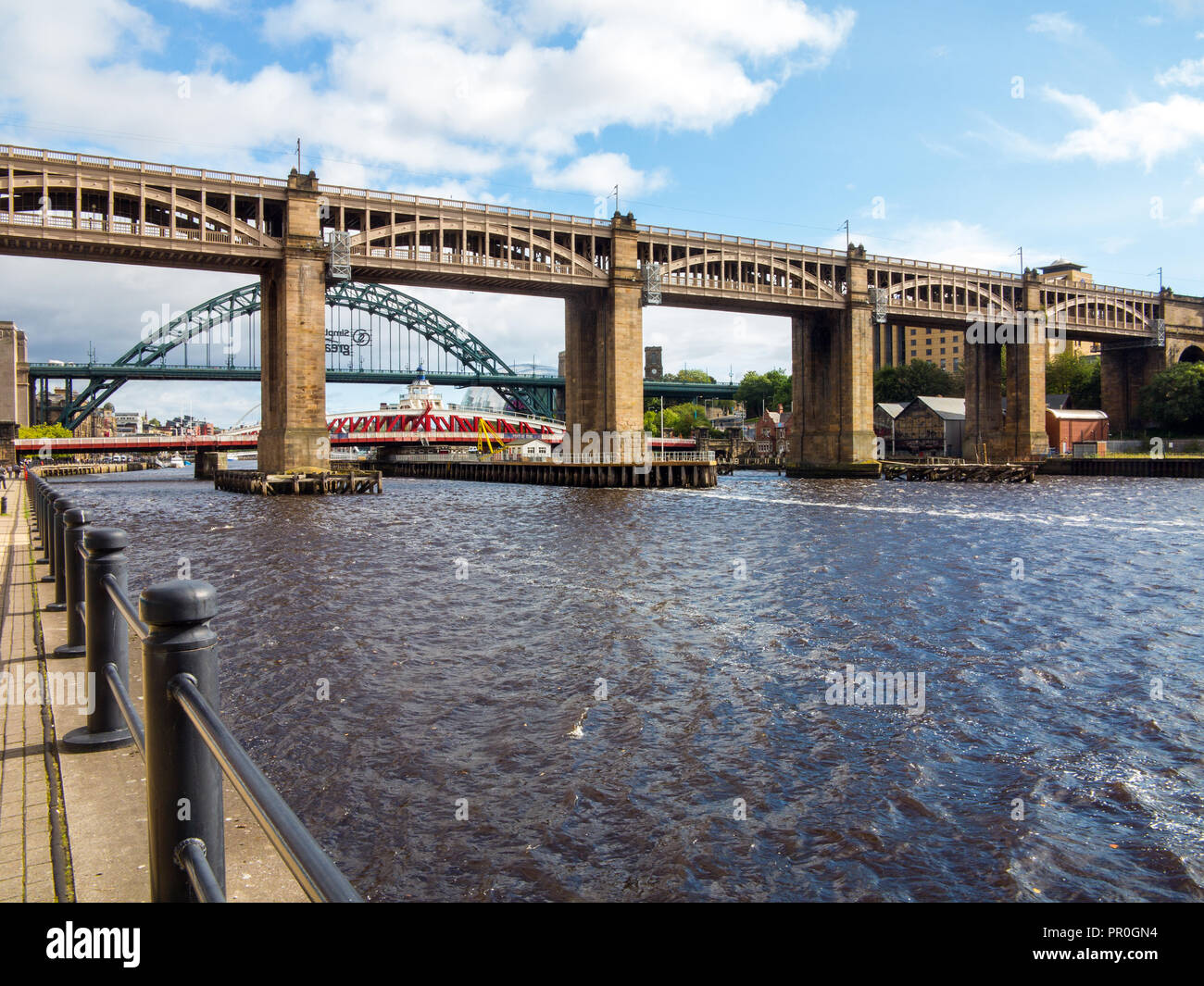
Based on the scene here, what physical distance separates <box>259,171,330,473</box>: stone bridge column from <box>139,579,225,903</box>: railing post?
2400 inches

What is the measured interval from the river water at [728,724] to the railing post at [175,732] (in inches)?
117

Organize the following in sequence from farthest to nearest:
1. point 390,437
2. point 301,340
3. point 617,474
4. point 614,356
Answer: point 390,437
point 614,356
point 617,474
point 301,340

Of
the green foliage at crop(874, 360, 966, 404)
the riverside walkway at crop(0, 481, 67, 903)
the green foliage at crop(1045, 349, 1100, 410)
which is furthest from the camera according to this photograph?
the green foliage at crop(874, 360, 966, 404)

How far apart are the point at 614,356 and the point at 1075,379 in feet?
323

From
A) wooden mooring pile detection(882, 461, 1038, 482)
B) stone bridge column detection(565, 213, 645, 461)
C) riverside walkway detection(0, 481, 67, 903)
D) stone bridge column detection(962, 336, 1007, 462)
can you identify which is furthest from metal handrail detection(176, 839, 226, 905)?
stone bridge column detection(962, 336, 1007, 462)

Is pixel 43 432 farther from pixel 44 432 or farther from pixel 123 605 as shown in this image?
pixel 123 605

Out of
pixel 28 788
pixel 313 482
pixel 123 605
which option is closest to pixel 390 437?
pixel 313 482

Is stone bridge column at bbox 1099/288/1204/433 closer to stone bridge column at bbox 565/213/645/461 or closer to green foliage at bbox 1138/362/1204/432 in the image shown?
green foliage at bbox 1138/362/1204/432

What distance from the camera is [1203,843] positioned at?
22.8 feet

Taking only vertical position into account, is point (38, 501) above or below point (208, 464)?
below

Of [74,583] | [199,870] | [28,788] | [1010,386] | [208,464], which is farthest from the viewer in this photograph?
[208,464]

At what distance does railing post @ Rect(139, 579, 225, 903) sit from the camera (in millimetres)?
3359

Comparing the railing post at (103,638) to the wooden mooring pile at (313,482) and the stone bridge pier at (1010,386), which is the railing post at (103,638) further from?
the stone bridge pier at (1010,386)

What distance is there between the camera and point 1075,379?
13562 centimetres
